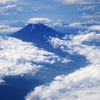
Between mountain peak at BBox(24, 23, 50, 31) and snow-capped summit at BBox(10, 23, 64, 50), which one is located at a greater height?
mountain peak at BBox(24, 23, 50, 31)

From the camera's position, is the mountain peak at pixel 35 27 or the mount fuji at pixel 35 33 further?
the mountain peak at pixel 35 27

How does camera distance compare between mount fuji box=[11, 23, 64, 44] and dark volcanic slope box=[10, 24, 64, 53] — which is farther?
mount fuji box=[11, 23, 64, 44]

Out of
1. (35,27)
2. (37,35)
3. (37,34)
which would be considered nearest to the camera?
(37,35)

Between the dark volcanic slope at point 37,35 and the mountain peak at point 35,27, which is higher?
the mountain peak at point 35,27

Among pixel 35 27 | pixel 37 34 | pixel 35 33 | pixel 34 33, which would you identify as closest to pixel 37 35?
pixel 37 34

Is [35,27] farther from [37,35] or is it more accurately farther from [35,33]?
[37,35]

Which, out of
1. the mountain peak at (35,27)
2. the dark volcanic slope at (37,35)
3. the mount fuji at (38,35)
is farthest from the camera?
the mountain peak at (35,27)

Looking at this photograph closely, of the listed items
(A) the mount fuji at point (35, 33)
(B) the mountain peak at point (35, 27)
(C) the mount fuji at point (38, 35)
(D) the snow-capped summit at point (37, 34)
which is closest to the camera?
(C) the mount fuji at point (38, 35)

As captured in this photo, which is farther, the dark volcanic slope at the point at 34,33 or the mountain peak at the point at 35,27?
the mountain peak at the point at 35,27

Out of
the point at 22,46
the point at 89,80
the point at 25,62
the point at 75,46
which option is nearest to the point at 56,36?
the point at 75,46

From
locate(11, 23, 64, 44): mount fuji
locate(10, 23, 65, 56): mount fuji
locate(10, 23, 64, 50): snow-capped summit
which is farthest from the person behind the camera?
locate(11, 23, 64, 44): mount fuji

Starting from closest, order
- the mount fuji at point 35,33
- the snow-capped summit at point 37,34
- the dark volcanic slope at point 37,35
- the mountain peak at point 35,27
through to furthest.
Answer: the dark volcanic slope at point 37,35 → the snow-capped summit at point 37,34 → the mount fuji at point 35,33 → the mountain peak at point 35,27

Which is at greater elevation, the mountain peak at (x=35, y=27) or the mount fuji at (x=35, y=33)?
the mountain peak at (x=35, y=27)

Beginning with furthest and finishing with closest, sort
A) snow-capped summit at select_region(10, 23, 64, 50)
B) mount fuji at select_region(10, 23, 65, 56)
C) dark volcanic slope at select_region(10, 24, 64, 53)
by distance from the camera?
snow-capped summit at select_region(10, 23, 64, 50) → dark volcanic slope at select_region(10, 24, 64, 53) → mount fuji at select_region(10, 23, 65, 56)
